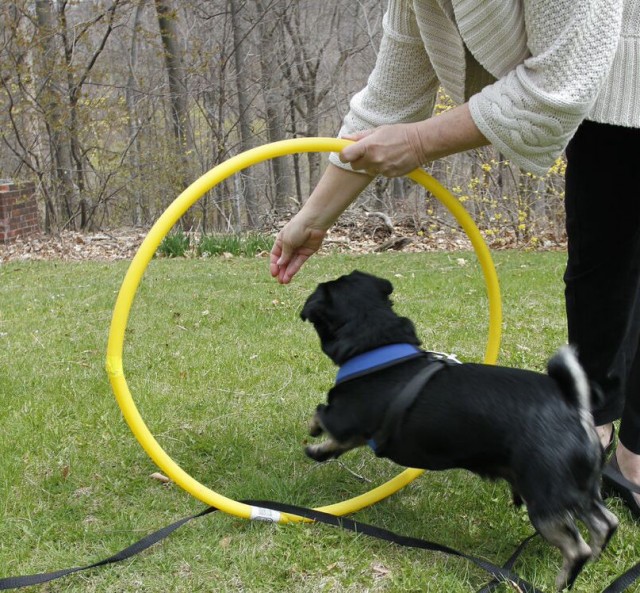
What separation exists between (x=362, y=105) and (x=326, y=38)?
13.9m

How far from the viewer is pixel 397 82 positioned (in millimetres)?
2619

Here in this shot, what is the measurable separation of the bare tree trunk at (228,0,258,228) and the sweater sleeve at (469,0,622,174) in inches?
450

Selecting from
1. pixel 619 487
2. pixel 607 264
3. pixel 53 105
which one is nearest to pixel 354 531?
pixel 619 487

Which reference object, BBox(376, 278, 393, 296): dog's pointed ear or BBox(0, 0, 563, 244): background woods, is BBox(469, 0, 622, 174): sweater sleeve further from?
BBox(0, 0, 563, 244): background woods

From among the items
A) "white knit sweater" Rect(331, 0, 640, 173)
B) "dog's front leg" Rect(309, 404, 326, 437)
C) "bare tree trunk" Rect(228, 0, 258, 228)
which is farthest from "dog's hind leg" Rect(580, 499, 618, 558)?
→ "bare tree trunk" Rect(228, 0, 258, 228)

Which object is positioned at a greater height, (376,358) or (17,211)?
(17,211)

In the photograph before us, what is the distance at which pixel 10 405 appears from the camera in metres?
3.78

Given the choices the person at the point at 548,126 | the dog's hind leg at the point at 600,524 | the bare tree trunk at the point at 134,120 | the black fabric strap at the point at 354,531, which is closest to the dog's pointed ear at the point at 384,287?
the person at the point at 548,126

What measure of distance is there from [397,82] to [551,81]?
2.38ft

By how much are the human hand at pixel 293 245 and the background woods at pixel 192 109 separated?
7759 millimetres

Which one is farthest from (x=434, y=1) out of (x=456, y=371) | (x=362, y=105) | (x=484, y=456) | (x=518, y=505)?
(x=518, y=505)

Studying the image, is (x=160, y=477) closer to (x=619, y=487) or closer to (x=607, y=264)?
Answer: (x=619, y=487)

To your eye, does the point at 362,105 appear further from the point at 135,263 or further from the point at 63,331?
the point at 63,331

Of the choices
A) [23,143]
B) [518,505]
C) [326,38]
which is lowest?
[518,505]
